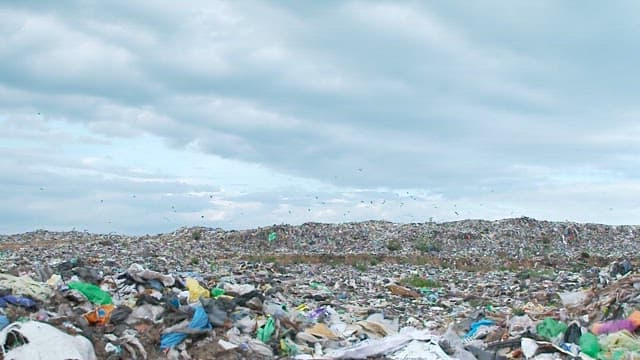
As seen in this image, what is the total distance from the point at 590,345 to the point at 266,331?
3540 millimetres

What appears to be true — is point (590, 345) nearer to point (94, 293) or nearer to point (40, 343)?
point (40, 343)

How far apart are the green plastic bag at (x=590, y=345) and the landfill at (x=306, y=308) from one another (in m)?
0.02

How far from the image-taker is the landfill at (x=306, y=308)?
752 cm

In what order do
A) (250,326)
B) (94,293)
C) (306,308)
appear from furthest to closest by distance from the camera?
1. (306,308)
2. (94,293)
3. (250,326)

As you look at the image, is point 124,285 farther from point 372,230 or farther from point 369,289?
point 372,230

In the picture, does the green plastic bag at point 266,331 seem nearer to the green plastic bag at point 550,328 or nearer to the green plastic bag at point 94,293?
the green plastic bag at point 94,293

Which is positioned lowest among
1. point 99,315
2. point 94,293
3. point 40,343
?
point 40,343

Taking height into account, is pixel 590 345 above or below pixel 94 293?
below

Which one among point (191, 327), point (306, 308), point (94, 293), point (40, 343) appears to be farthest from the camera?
point (306, 308)

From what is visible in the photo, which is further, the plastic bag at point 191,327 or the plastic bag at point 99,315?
the plastic bag at point 99,315

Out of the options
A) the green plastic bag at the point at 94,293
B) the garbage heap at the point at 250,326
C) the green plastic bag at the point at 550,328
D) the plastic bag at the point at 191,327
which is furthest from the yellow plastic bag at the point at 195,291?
the green plastic bag at the point at 550,328

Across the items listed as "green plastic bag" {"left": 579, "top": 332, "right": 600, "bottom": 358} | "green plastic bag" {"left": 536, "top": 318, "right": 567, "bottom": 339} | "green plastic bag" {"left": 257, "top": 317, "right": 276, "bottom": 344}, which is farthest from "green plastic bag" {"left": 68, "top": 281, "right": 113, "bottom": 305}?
"green plastic bag" {"left": 579, "top": 332, "right": 600, "bottom": 358}

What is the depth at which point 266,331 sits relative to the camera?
8.27 meters

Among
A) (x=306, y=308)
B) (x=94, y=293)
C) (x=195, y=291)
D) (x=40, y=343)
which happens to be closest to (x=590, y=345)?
(x=306, y=308)
